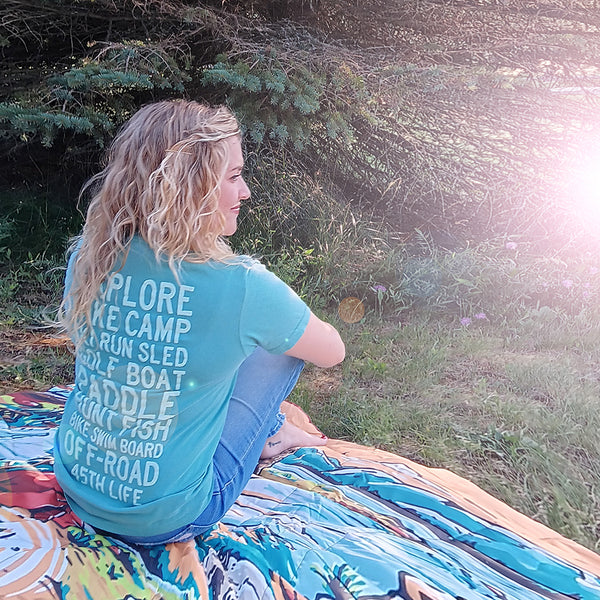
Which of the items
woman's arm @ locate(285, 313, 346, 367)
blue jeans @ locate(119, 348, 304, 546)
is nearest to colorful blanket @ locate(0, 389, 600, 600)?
blue jeans @ locate(119, 348, 304, 546)

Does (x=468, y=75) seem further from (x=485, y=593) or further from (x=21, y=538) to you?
(x=21, y=538)

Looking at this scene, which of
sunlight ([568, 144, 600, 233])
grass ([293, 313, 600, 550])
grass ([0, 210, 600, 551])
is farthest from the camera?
sunlight ([568, 144, 600, 233])

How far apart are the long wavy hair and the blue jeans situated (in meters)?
0.41

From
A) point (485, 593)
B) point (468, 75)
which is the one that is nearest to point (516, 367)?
point (485, 593)

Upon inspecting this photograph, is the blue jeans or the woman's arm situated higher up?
the woman's arm

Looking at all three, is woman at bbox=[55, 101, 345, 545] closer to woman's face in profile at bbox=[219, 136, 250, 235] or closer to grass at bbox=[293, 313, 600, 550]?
woman's face in profile at bbox=[219, 136, 250, 235]

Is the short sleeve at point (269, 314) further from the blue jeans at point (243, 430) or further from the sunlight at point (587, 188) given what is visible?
the sunlight at point (587, 188)

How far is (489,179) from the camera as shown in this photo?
13.9 feet

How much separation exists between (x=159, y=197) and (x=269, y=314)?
1.21 feet

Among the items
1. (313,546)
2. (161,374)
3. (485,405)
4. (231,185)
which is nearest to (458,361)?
(485,405)

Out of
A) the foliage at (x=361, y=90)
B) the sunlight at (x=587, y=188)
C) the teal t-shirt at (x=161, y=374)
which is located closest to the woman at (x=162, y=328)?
the teal t-shirt at (x=161, y=374)

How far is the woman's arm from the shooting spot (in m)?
1.44

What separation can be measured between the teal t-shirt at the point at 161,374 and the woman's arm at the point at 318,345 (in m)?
0.05

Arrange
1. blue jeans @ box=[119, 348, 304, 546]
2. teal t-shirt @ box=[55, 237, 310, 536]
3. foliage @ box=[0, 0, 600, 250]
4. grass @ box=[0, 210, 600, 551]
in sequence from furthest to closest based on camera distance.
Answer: foliage @ box=[0, 0, 600, 250] < grass @ box=[0, 210, 600, 551] < blue jeans @ box=[119, 348, 304, 546] < teal t-shirt @ box=[55, 237, 310, 536]
